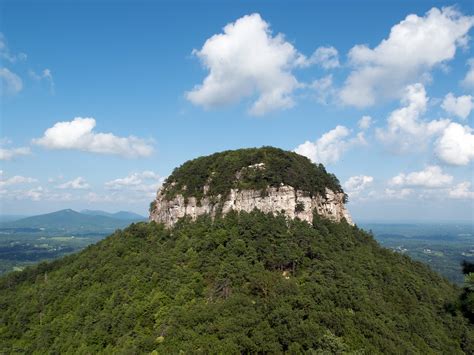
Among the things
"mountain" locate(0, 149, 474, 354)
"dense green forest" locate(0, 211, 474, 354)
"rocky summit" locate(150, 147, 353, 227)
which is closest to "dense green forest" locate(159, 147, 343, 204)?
"rocky summit" locate(150, 147, 353, 227)

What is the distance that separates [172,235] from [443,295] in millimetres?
56667

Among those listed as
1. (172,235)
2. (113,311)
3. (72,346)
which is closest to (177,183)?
(172,235)

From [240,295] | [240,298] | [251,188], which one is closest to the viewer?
[240,298]

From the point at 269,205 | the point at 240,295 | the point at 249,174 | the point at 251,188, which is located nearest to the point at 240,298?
the point at 240,295

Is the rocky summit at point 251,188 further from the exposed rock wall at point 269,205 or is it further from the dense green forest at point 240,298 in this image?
the dense green forest at point 240,298

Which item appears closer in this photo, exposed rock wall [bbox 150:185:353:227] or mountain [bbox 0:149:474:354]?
mountain [bbox 0:149:474:354]

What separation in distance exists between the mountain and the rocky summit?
2.62 feet

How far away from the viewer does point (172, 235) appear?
7888 centimetres

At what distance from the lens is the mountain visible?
153 feet

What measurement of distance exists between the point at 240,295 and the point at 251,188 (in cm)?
2547

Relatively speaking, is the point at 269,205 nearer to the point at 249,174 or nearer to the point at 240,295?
the point at 249,174

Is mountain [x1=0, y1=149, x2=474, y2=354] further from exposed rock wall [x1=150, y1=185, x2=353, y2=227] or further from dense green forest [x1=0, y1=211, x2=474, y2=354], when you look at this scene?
exposed rock wall [x1=150, y1=185, x2=353, y2=227]

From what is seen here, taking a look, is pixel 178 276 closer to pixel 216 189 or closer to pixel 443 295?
pixel 216 189

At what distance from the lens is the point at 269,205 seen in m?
71.7
